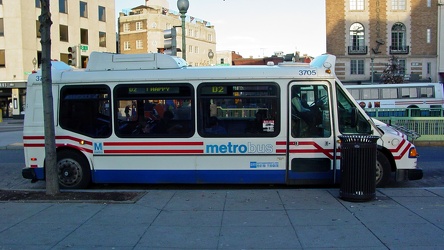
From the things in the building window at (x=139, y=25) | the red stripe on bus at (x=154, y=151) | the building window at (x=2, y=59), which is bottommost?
the red stripe on bus at (x=154, y=151)

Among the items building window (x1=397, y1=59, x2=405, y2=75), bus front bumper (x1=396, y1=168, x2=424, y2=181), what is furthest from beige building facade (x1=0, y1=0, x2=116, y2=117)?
bus front bumper (x1=396, y1=168, x2=424, y2=181)

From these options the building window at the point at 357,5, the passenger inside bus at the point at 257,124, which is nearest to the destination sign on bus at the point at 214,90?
the passenger inside bus at the point at 257,124

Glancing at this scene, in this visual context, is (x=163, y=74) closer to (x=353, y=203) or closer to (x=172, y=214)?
(x=172, y=214)

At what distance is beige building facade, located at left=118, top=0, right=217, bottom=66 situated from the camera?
79188mm

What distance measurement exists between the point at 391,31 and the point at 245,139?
47722 millimetres

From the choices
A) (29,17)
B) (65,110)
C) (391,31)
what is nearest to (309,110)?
(65,110)

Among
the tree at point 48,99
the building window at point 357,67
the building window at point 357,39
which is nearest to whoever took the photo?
the tree at point 48,99

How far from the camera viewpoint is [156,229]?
568cm

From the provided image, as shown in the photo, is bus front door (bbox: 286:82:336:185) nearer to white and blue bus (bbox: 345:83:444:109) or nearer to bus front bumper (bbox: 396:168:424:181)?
bus front bumper (bbox: 396:168:424:181)

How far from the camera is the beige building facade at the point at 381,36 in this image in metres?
49.4

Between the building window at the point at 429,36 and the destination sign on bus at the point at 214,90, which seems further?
the building window at the point at 429,36

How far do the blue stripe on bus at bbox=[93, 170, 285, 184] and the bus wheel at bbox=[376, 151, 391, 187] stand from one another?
1.86 meters

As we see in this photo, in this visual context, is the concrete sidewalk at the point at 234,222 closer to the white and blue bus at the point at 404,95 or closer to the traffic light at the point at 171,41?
the traffic light at the point at 171,41

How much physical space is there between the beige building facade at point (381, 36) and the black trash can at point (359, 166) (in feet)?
149
